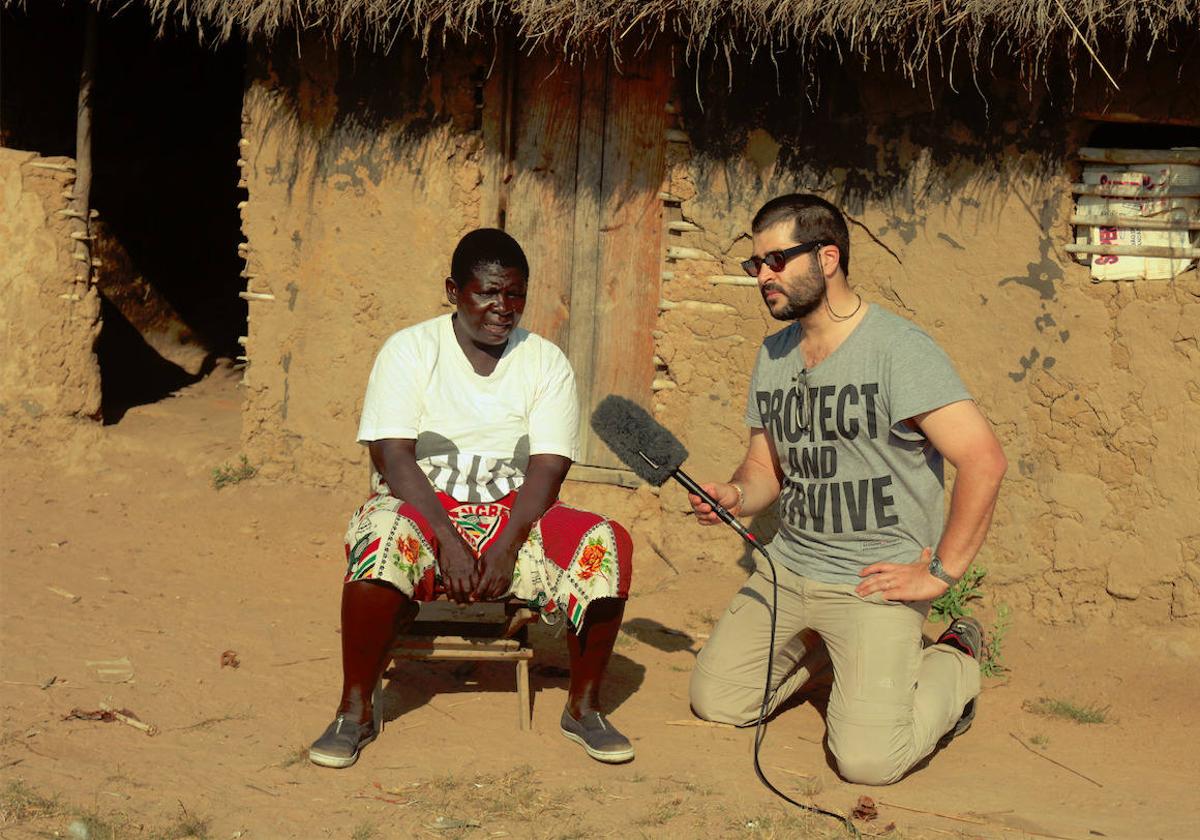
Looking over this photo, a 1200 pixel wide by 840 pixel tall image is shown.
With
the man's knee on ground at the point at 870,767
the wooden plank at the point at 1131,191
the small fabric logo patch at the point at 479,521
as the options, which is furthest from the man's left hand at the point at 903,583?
the wooden plank at the point at 1131,191

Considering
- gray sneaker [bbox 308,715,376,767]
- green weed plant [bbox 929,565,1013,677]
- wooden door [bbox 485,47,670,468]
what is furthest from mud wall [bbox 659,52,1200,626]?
gray sneaker [bbox 308,715,376,767]

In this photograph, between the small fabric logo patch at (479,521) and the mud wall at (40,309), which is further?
the mud wall at (40,309)

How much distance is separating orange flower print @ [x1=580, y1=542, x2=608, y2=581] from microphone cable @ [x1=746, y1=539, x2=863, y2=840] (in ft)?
1.52

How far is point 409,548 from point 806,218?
156 cm

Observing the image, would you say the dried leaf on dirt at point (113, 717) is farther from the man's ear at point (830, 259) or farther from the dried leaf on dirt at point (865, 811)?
the man's ear at point (830, 259)

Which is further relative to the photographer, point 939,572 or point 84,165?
point 84,165

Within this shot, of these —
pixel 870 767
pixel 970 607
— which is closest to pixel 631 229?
pixel 970 607

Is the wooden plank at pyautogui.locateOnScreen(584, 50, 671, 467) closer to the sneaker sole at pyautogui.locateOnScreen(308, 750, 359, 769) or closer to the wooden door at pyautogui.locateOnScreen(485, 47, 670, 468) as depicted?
the wooden door at pyautogui.locateOnScreen(485, 47, 670, 468)

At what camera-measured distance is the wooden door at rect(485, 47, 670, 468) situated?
615 cm

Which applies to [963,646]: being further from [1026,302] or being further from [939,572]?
[1026,302]

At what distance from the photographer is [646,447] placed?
400cm

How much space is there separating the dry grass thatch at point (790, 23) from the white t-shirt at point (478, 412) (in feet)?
5.88

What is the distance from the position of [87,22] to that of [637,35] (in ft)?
10.8

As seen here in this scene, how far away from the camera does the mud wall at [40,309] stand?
6969 mm
